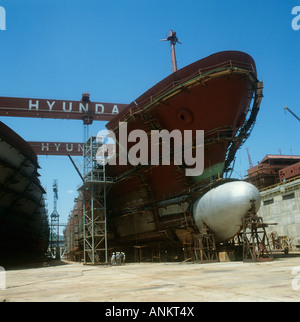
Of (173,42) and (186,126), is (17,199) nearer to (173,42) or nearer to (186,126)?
(186,126)

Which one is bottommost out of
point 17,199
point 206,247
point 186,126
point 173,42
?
point 206,247

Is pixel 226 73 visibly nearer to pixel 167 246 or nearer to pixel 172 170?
pixel 172 170

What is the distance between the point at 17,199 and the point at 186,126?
20.9 m

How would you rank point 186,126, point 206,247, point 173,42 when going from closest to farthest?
point 206,247 < point 186,126 < point 173,42

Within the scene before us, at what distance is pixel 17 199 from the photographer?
108ft

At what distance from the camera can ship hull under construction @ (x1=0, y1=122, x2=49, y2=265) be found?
28.1 metres

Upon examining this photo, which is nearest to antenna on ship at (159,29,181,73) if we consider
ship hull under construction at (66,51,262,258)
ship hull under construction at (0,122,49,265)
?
ship hull under construction at (66,51,262,258)

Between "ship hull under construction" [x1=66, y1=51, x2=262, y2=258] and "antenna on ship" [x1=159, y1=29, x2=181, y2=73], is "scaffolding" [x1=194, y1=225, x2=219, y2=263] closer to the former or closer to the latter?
"ship hull under construction" [x1=66, y1=51, x2=262, y2=258]

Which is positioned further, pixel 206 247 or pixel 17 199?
pixel 17 199

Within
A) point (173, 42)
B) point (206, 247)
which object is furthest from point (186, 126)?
point (173, 42)

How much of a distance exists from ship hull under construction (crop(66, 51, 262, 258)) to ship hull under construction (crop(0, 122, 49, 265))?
32.6 ft

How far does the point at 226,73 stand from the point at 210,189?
8.01 m

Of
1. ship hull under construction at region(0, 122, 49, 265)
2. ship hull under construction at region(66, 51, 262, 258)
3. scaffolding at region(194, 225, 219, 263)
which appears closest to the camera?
scaffolding at region(194, 225, 219, 263)
